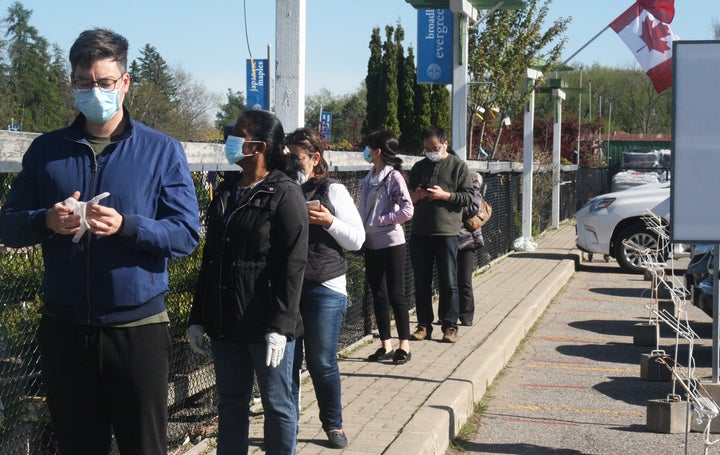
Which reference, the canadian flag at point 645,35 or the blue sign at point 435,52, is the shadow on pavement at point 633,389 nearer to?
the blue sign at point 435,52

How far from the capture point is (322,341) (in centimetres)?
548

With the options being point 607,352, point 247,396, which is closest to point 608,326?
point 607,352

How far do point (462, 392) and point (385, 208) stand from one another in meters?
1.75

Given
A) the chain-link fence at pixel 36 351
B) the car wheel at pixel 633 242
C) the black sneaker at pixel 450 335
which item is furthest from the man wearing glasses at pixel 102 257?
the car wheel at pixel 633 242

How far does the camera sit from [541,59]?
78.6ft

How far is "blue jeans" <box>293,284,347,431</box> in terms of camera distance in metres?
5.49

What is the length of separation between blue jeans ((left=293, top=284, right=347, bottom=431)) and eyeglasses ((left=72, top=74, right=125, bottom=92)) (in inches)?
85.5

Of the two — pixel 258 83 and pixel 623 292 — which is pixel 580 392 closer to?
pixel 623 292

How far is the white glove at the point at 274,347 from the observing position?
424 cm

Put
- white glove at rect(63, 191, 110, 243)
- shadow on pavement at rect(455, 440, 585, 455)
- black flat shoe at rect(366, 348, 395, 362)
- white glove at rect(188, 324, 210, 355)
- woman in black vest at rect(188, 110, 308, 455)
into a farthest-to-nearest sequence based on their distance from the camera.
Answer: black flat shoe at rect(366, 348, 395, 362) → shadow on pavement at rect(455, 440, 585, 455) → white glove at rect(188, 324, 210, 355) → woman in black vest at rect(188, 110, 308, 455) → white glove at rect(63, 191, 110, 243)

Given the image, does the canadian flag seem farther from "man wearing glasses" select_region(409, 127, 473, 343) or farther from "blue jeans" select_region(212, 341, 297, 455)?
"blue jeans" select_region(212, 341, 297, 455)

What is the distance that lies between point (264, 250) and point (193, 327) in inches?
21.5

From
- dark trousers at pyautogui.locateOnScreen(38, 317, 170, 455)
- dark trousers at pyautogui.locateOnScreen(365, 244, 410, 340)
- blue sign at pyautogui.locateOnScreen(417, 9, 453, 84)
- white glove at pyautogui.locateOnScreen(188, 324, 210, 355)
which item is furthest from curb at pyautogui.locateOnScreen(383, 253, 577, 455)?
blue sign at pyautogui.locateOnScreen(417, 9, 453, 84)

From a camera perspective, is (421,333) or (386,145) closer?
(386,145)
